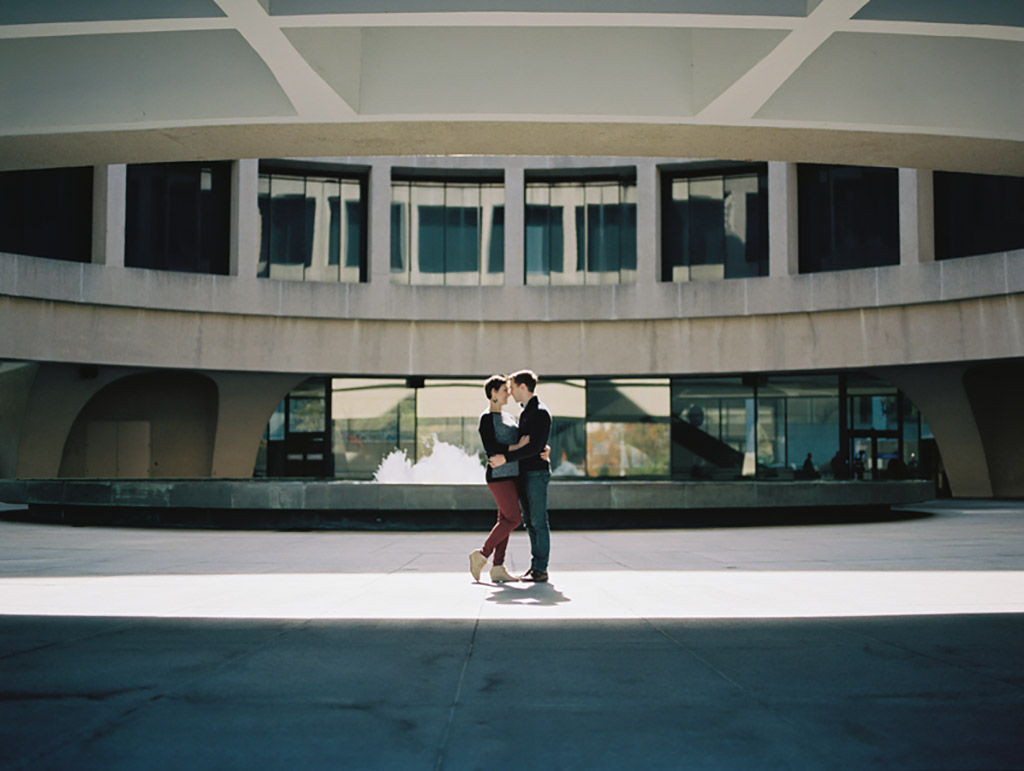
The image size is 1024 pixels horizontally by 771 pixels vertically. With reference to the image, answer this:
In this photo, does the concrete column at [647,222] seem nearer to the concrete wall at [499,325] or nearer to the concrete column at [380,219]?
the concrete wall at [499,325]

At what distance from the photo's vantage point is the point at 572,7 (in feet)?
25.1

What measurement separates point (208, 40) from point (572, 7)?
3.50 m

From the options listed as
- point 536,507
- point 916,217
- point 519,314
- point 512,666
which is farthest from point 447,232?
point 512,666

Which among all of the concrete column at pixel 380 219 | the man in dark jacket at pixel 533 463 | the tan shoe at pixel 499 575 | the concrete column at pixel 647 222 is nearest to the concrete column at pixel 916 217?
the concrete column at pixel 647 222

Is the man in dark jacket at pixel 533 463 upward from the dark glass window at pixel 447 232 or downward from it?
downward

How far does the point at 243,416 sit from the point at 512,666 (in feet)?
91.3

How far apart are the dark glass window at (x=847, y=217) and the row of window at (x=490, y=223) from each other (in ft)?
0.12

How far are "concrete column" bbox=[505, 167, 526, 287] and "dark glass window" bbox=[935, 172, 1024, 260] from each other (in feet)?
42.1

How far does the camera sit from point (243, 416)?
31.2 meters

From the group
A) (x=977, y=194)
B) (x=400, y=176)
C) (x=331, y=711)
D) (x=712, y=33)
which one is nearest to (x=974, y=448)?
(x=977, y=194)

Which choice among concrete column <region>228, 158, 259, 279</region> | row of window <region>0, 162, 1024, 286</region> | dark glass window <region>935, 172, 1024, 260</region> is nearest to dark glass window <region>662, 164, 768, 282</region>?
row of window <region>0, 162, 1024, 286</region>

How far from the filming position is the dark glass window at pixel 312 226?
31.8m

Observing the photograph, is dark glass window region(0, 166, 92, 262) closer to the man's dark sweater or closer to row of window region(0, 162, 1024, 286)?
row of window region(0, 162, 1024, 286)

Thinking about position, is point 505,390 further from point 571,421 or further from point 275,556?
point 571,421
